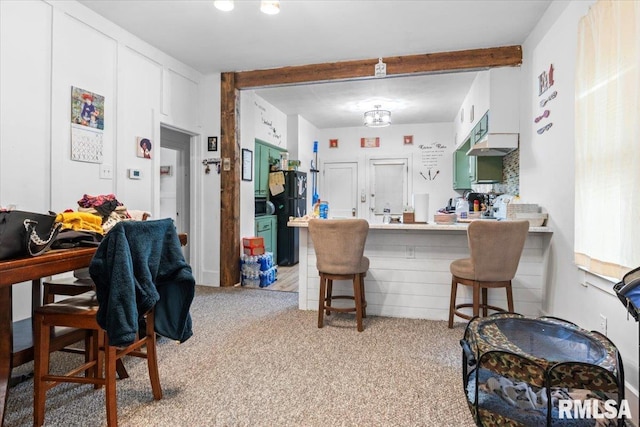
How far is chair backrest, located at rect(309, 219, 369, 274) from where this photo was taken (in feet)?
9.31

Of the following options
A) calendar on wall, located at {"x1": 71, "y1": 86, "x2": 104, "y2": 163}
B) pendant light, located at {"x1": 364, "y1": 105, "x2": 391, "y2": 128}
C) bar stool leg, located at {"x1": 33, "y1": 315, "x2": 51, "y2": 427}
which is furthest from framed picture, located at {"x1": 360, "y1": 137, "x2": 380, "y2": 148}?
bar stool leg, located at {"x1": 33, "y1": 315, "x2": 51, "y2": 427}

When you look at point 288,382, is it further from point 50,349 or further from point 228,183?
point 228,183

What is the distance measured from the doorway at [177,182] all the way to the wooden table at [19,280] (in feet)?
9.46

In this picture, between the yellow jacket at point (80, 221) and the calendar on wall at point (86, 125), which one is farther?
the calendar on wall at point (86, 125)

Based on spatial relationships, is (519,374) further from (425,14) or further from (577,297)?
(425,14)

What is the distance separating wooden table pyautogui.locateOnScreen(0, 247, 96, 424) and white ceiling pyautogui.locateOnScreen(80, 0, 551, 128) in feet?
7.70

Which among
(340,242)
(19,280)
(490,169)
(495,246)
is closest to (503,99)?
(490,169)

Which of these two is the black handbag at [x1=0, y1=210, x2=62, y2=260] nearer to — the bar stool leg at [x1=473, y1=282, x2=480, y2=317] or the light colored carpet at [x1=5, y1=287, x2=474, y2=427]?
the light colored carpet at [x1=5, y1=287, x2=474, y2=427]

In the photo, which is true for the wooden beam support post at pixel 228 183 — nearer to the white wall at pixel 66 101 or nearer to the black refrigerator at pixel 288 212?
the white wall at pixel 66 101

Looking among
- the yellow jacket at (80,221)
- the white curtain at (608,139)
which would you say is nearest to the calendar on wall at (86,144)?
the yellow jacket at (80,221)

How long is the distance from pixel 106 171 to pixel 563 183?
379cm

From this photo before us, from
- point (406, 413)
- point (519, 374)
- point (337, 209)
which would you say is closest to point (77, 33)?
point (406, 413)

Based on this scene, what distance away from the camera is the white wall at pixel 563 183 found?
203 centimetres

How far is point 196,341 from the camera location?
8.91ft
